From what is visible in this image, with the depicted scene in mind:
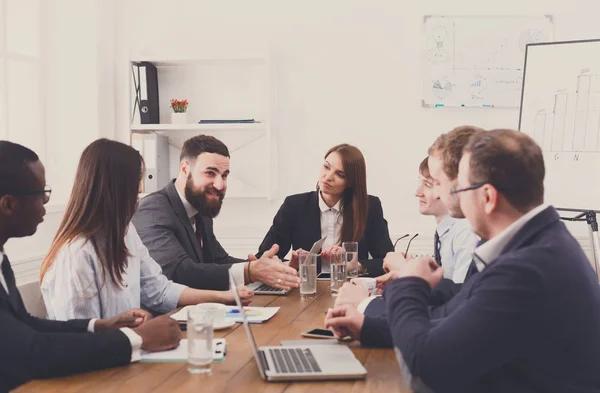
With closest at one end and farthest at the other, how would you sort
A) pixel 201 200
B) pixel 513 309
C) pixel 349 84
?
pixel 513 309 < pixel 201 200 < pixel 349 84

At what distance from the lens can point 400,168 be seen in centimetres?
431

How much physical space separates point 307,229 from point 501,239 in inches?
90.0

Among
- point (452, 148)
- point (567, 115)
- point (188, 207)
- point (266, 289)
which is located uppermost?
point (567, 115)

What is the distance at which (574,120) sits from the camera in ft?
12.1

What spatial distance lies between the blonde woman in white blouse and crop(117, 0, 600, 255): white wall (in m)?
2.27

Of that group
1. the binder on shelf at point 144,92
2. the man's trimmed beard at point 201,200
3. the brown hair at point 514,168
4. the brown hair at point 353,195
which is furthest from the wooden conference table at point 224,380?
the binder on shelf at point 144,92

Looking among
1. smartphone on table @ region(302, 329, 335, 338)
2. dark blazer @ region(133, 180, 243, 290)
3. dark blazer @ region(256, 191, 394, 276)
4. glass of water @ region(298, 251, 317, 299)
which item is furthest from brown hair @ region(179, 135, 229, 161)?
smartphone on table @ region(302, 329, 335, 338)

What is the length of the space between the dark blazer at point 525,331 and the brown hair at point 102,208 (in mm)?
1069

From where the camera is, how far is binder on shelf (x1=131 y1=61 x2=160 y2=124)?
4.27 metres

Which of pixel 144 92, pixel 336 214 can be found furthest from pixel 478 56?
pixel 144 92

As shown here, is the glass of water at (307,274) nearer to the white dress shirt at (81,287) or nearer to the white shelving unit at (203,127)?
the white dress shirt at (81,287)

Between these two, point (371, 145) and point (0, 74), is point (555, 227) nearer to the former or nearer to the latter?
point (371, 145)

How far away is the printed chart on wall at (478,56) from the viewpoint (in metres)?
4.22

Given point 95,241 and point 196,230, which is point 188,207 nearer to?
point 196,230
